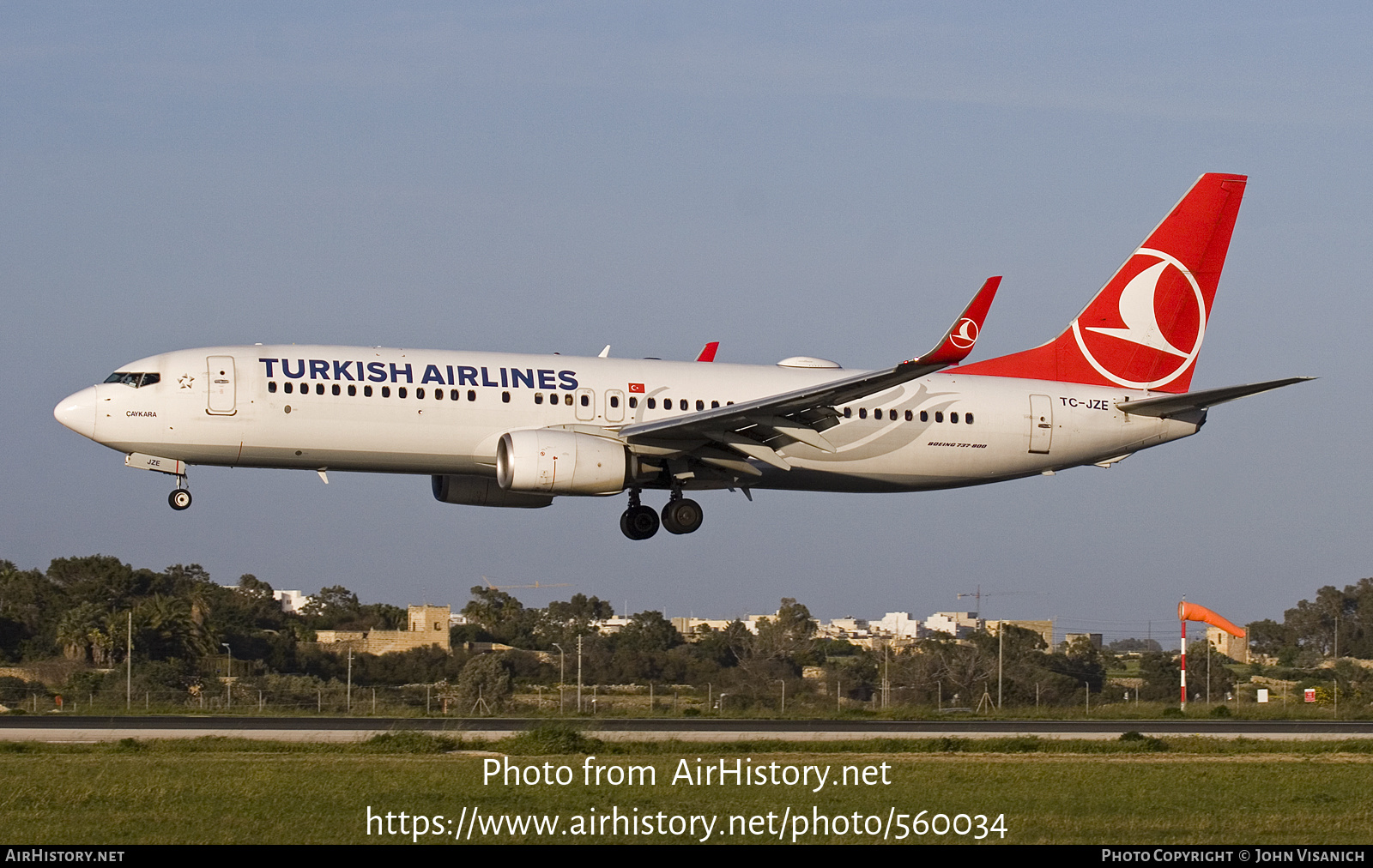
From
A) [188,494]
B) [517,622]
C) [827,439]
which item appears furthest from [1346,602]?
[188,494]

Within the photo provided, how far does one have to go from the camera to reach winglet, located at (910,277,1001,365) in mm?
34625

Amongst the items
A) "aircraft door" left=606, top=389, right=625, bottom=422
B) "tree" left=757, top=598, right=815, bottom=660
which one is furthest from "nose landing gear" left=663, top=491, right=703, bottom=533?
"tree" left=757, top=598, right=815, bottom=660

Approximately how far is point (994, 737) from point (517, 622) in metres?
56.0

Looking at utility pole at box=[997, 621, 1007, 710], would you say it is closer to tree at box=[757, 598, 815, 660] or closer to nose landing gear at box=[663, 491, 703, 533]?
tree at box=[757, 598, 815, 660]

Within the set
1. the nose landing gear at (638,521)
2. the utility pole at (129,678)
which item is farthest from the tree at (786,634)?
the nose landing gear at (638,521)

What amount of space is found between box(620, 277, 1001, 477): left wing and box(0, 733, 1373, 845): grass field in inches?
299

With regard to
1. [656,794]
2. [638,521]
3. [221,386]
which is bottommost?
[656,794]

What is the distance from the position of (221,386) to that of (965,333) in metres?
16.2

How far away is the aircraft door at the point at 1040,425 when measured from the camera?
144ft

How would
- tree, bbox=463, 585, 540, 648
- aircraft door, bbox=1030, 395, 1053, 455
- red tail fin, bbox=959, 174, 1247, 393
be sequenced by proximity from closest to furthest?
aircraft door, bbox=1030, 395, 1053, 455
red tail fin, bbox=959, 174, 1247, 393
tree, bbox=463, 585, 540, 648

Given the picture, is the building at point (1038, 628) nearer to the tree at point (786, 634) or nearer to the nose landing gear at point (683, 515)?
the tree at point (786, 634)

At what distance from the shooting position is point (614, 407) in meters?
40.1

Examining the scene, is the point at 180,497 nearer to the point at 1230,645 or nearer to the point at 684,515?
the point at 684,515

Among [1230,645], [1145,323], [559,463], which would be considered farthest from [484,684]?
[1230,645]
